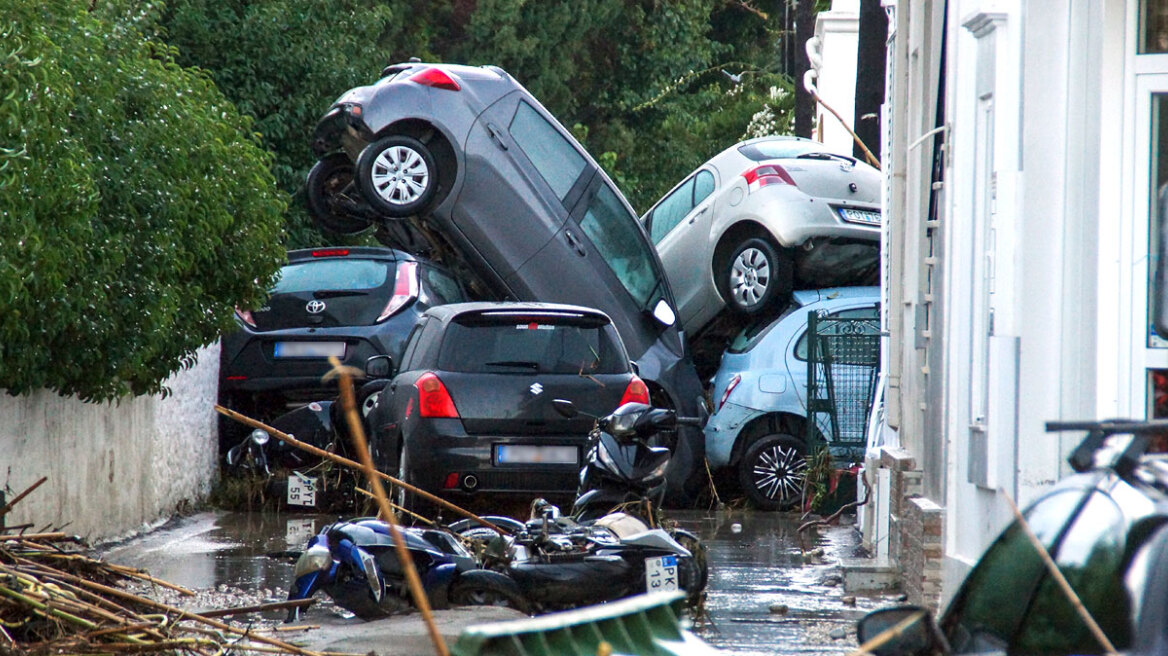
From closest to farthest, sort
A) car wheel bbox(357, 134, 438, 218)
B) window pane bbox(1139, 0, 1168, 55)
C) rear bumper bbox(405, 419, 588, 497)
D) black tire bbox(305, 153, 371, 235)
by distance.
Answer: window pane bbox(1139, 0, 1168, 55), rear bumper bbox(405, 419, 588, 497), car wheel bbox(357, 134, 438, 218), black tire bbox(305, 153, 371, 235)

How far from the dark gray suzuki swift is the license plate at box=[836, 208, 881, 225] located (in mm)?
1862

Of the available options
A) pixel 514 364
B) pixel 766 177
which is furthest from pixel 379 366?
pixel 766 177

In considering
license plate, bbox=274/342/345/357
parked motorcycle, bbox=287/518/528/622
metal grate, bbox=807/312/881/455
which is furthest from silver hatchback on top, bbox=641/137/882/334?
parked motorcycle, bbox=287/518/528/622

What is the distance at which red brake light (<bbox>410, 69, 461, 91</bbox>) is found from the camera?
13750 mm

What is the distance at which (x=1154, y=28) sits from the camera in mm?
6656

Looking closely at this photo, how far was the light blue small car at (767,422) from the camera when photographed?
13219 millimetres

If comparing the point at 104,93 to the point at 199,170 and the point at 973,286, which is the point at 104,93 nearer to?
the point at 199,170

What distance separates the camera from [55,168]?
312 inches

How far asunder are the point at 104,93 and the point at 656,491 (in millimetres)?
3669

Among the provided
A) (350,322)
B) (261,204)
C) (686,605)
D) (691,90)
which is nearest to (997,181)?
(686,605)

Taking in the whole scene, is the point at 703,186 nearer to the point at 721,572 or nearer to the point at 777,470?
the point at 777,470

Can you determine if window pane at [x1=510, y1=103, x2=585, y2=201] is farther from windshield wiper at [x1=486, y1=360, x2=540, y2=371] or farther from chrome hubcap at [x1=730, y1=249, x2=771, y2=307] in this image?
windshield wiper at [x1=486, y1=360, x2=540, y2=371]

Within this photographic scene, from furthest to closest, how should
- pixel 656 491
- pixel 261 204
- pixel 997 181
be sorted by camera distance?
pixel 261 204 → pixel 656 491 → pixel 997 181

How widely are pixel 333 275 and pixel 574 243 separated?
6.61ft
